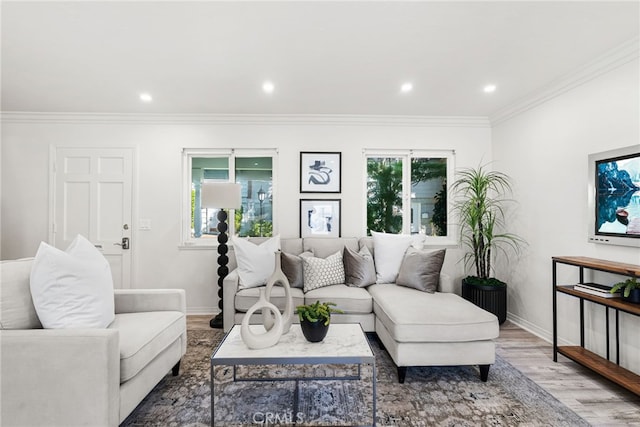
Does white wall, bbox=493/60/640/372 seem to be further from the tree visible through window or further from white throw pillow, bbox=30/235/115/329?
white throw pillow, bbox=30/235/115/329

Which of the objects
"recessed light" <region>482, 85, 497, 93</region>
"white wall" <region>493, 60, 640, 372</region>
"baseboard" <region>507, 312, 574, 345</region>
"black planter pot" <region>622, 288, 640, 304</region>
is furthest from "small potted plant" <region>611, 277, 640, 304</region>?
"recessed light" <region>482, 85, 497, 93</region>

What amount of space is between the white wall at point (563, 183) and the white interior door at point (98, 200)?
15.0 ft

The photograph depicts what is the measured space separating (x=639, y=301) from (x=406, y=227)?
2305mm

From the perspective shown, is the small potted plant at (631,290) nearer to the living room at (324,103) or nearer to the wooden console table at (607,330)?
the wooden console table at (607,330)

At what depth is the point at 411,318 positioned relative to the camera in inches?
90.0

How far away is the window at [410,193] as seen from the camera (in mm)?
4113

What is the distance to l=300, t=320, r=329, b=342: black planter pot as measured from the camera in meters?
1.95

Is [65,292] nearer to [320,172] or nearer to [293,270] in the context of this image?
[293,270]

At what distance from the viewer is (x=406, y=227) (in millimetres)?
4129

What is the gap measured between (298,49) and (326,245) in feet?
6.60

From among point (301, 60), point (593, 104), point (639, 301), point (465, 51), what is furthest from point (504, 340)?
point (301, 60)

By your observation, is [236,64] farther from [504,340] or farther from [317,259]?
[504,340]

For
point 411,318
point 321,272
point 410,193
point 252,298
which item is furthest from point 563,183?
point 252,298

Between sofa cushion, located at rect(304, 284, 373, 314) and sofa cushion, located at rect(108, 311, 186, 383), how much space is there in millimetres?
1156
